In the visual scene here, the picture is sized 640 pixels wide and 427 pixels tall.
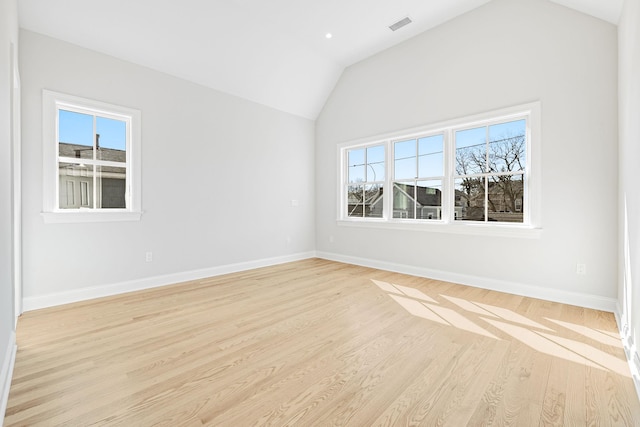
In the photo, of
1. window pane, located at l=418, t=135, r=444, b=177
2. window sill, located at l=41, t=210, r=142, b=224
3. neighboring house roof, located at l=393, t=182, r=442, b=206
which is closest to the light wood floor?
window sill, located at l=41, t=210, r=142, b=224

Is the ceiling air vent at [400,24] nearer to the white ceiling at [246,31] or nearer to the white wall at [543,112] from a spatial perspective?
the white ceiling at [246,31]

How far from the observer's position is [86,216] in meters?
3.30

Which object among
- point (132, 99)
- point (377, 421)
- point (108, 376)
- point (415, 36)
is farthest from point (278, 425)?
point (415, 36)

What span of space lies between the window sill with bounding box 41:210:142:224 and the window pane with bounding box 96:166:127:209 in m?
0.16

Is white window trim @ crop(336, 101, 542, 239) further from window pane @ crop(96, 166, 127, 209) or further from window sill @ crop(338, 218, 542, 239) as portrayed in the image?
window pane @ crop(96, 166, 127, 209)

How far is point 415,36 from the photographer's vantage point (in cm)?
436

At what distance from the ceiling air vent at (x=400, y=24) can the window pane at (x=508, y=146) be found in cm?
183

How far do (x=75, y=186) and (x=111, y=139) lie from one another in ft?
2.26

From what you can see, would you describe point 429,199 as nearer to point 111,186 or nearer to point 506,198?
point 506,198

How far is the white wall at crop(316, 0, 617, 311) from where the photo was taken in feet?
9.70

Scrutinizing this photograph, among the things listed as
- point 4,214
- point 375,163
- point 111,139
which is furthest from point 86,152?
point 375,163

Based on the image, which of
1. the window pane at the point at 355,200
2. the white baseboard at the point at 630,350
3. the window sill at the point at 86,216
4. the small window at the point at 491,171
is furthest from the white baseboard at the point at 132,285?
the white baseboard at the point at 630,350

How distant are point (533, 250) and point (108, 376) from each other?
13.5ft

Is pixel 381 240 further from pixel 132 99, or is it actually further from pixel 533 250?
pixel 132 99
